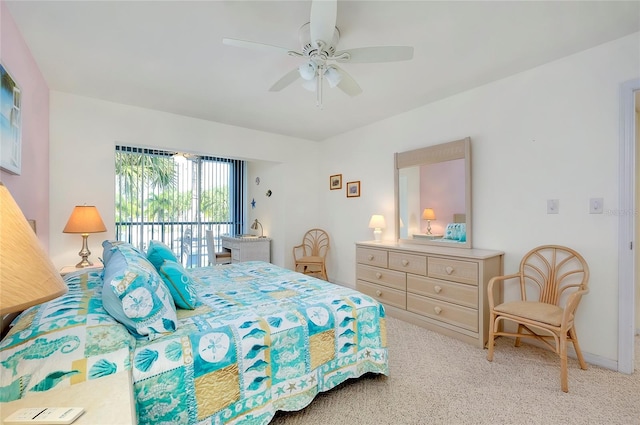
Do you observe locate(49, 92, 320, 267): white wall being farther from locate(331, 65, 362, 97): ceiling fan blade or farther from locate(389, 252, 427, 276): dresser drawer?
locate(331, 65, 362, 97): ceiling fan blade

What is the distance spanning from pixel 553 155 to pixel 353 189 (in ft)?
8.00

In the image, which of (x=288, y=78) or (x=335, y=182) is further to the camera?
(x=335, y=182)

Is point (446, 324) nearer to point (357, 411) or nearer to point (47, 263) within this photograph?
point (357, 411)

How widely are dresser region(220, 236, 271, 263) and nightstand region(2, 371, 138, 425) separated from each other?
12.4 feet

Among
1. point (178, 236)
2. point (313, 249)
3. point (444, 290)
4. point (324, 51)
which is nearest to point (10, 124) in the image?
point (324, 51)

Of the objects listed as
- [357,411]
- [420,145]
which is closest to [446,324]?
[357,411]

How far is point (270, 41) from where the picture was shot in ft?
6.92

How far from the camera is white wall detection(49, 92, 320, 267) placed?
2.97 metres

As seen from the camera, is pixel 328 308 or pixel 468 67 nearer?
pixel 328 308

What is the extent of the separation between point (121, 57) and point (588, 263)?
4150 millimetres

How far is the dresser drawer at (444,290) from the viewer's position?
2557 millimetres

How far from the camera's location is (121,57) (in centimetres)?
231

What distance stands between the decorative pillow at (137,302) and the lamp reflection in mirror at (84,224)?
5.66 ft

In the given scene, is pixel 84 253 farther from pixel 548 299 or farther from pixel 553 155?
pixel 553 155
